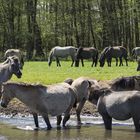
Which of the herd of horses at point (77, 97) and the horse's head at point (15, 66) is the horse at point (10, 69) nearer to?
the horse's head at point (15, 66)

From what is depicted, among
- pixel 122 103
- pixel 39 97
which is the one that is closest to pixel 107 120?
pixel 122 103

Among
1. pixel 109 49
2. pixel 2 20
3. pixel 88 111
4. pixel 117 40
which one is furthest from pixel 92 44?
pixel 88 111

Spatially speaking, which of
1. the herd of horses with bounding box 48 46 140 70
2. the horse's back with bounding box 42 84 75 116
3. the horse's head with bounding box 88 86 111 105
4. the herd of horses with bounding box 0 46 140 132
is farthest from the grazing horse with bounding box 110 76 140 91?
the herd of horses with bounding box 48 46 140 70

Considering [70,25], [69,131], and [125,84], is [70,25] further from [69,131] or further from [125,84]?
[69,131]

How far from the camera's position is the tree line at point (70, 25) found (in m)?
72.0

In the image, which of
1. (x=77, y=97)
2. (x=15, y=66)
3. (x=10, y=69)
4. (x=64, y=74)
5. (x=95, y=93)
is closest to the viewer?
(x=95, y=93)

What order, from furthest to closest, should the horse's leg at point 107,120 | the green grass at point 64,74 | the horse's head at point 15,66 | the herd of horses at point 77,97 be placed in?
the green grass at point 64,74 < the horse's head at point 15,66 < the horse's leg at point 107,120 < the herd of horses at point 77,97

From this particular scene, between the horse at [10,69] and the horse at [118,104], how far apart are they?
575cm

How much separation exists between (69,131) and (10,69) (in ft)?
21.3

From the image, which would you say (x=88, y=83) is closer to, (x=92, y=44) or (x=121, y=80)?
(x=121, y=80)

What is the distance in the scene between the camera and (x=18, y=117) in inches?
715

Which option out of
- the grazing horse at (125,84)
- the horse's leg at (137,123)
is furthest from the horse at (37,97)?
the horse's leg at (137,123)

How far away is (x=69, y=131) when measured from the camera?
48.6 ft

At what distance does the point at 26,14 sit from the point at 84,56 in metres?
31.1
